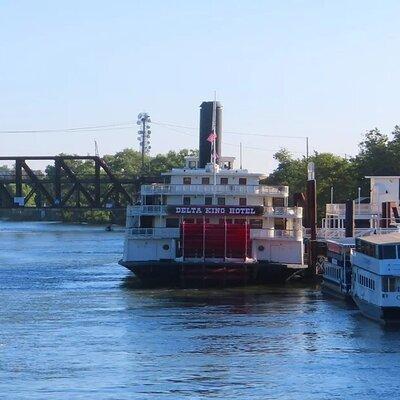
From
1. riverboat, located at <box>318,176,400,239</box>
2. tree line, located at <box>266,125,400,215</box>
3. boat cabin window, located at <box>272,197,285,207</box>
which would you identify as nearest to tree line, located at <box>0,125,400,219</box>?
tree line, located at <box>266,125,400,215</box>

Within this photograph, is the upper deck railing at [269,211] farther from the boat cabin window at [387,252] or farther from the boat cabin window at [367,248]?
the boat cabin window at [387,252]

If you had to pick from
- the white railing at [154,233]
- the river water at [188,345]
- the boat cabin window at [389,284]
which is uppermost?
the white railing at [154,233]

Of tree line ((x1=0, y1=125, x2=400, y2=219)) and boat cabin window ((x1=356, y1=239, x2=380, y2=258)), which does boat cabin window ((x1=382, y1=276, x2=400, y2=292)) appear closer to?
boat cabin window ((x1=356, y1=239, x2=380, y2=258))

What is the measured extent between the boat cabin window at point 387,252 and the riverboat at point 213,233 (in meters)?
20.6

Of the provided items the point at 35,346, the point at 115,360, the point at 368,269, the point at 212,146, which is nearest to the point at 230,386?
the point at 115,360

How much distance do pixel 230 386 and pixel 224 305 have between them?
23.1m

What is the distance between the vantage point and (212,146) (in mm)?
88875

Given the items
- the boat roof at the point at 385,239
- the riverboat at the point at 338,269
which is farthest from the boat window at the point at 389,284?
the riverboat at the point at 338,269

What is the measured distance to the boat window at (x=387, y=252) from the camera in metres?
56.9

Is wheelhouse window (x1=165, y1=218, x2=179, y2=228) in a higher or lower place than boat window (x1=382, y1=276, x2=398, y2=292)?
higher

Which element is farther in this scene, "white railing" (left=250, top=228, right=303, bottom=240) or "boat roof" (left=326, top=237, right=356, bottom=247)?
"white railing" (left=250, top=228, right=303, bottom=240)

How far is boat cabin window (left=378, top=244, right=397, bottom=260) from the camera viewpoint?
56.9 meters

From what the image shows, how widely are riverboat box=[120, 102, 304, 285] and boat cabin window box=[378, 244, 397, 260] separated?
2064 cm


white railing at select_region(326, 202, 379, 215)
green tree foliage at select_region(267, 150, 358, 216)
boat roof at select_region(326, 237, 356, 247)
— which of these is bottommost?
boat roof at select_region(326, 237, 356, 247)
